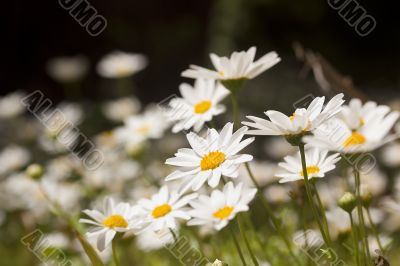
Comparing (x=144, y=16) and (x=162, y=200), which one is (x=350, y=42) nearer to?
(x=144, y=16)

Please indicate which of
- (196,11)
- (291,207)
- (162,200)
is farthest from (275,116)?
(196,11)

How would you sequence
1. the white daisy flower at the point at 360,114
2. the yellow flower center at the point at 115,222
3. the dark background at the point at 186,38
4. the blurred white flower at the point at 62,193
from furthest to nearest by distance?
the dark background at the point at 186,38
the blurred white flower at the point at 62,193
the yellow flower center at the point at 115,222
the white daisy flower at the point at 360,114

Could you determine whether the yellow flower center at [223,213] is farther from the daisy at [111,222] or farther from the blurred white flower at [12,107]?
the blurred white flower at [12,107]

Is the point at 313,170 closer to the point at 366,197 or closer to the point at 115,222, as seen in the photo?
the point at 366,197

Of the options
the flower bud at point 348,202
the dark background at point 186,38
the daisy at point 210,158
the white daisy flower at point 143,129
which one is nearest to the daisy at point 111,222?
the daisy at point 210,158

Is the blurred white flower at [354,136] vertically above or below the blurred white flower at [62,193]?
below

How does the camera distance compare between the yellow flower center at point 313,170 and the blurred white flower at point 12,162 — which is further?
the blurred white flower at point 12,162

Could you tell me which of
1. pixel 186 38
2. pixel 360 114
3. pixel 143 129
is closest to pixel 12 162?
pixel 143 129
